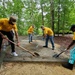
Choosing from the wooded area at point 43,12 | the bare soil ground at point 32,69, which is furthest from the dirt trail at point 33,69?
the wooded area at point 43,12

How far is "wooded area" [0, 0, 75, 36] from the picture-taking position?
19641 millimetres

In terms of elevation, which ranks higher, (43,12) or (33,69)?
(43,12)

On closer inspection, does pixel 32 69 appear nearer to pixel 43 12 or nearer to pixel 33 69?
pixel 33 69

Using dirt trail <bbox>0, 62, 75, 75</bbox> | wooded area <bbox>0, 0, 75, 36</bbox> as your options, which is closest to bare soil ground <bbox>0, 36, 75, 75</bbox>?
dirt trail <bbox>0, 62, 75, 75</bbox>

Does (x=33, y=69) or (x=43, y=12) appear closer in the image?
(x=33, y=69)

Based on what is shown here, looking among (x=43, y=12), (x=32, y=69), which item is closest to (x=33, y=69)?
(x=32, y=69)

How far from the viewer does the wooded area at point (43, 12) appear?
64.4 ft

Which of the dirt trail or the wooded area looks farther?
the wooded area

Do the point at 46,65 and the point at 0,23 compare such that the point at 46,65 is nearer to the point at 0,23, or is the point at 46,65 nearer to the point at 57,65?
the point at 57,65

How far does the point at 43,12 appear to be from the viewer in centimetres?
2339

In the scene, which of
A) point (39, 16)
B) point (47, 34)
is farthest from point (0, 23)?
point (39, 16)

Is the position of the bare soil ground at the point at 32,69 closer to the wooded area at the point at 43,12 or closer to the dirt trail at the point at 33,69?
the dirt trail at the point at 33,69

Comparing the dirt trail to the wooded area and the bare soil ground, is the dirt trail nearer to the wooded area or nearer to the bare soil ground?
the bare soil ground

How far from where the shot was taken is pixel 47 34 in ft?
33.0
